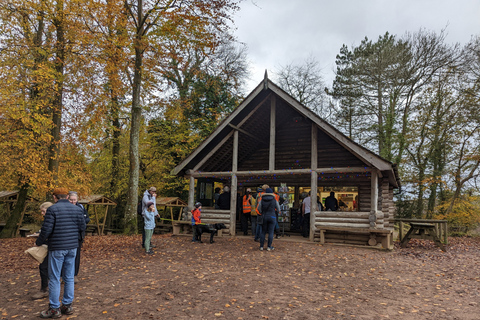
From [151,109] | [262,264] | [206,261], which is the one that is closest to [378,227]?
[262,264]

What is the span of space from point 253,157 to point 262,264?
28.4ft

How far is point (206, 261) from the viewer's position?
8805mm

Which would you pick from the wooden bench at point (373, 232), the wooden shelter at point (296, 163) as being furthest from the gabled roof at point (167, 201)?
the wooden bench at point (373, 232)

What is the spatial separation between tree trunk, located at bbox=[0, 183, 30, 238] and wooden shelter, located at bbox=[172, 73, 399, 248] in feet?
25.5

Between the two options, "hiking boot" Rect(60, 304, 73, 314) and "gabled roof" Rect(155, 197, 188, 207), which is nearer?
"hiking boot" Rect(60, 304, 73, 314)

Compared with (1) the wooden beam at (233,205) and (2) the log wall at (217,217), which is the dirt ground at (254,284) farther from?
(2) the log wall at (217,217)

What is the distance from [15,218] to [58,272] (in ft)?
43.9

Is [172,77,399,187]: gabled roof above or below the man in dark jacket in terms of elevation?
above

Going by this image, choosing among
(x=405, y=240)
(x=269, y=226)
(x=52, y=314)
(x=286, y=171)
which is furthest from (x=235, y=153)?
(x=52, y=314)

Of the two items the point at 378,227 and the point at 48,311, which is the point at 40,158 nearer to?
the point at 48,311

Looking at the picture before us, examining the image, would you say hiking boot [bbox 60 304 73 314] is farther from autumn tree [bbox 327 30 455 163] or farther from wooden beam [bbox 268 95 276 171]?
autumn tree [bbox 327 30 455 163]

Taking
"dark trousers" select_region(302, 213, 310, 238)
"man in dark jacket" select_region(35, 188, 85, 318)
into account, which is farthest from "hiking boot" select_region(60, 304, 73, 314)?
"dark trousers" select_region(302, 213, 310, 238)

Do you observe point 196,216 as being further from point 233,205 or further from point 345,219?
point 345,219

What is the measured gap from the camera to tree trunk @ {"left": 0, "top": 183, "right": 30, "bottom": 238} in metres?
15.3
